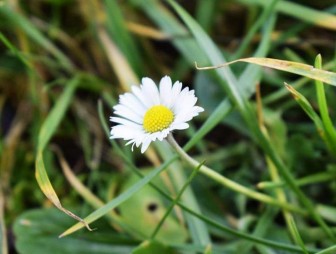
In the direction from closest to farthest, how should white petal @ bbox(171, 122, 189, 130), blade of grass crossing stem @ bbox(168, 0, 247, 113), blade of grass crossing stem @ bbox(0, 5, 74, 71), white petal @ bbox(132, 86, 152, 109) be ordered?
white petal @ bbox(171, 122, 189, 130) < white petal @ bbox(132, 86, 152, 109) < blade of grass crossing stem @ bbox(168, 0, 247, 113) < blade of grass crossing stem @ bbox(0, 5, 74, 71)

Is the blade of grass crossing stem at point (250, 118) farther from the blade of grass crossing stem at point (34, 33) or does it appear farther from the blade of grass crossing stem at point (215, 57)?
the blade of grass crossing stem at point (34, 33)

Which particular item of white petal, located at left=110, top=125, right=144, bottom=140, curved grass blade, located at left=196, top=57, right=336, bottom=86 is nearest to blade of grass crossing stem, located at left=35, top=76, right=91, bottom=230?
white petal, located at left=110, top=125, right=144, bottom=140

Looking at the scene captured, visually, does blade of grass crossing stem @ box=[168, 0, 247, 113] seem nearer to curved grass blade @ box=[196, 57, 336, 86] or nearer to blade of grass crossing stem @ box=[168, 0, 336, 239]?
blade of grass crossing stem @ box=[168, 0, 336, 239]

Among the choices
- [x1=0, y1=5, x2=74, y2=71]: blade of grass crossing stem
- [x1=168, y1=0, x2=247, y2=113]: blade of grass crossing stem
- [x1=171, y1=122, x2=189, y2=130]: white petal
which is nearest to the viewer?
[x1=171, y1=122, x2=189, y2=130]: white petal

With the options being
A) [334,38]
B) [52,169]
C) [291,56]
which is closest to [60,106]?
[52,169]

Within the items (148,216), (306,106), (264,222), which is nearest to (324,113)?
(306,106)

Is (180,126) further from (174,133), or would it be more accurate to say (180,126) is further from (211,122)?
(174,133)

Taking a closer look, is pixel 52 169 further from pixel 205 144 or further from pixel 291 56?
pixel 291 56

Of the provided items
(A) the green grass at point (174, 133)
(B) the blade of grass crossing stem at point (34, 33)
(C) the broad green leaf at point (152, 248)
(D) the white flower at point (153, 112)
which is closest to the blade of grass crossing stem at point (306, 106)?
(A) the green grass at point (174, 133)
